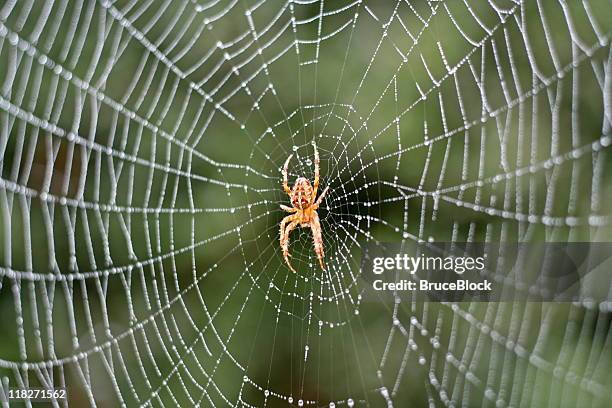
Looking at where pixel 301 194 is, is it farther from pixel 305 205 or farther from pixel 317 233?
pixel 317 233

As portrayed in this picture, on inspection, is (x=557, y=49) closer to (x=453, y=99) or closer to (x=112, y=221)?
(x=453, y=99)

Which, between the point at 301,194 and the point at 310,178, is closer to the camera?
the point at 301,194

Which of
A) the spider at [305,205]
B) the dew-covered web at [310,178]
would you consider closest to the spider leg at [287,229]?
the spider at [305,205]

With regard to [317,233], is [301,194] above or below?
above

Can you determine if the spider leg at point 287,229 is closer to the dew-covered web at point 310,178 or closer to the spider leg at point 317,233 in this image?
the spider leg at point 317,233

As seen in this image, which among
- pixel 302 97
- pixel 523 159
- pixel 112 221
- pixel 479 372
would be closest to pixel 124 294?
pixel 112 221

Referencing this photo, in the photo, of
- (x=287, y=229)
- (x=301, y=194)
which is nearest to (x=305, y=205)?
(x=301, y=194)

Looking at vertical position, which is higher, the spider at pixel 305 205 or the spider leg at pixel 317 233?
the spider at pixel 305 205

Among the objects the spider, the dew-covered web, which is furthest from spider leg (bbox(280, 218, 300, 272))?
the dew-covered web

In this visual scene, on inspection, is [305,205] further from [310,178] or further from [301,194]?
[310,178]
